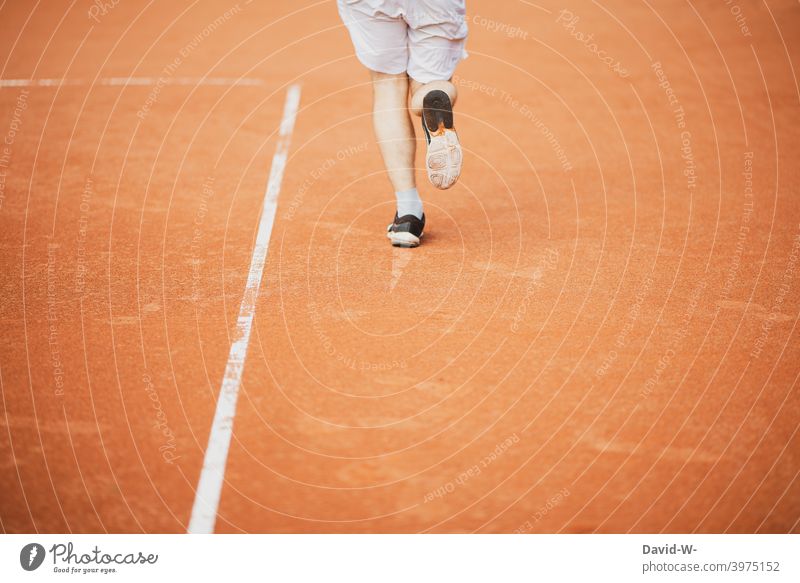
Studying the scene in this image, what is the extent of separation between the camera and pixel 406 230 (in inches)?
199

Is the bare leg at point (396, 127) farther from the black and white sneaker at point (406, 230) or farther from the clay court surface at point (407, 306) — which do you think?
the clay court surface at point (407, 306)

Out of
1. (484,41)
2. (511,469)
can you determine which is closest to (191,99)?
(484,41)

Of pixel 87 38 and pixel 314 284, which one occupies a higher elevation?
pixel 87 38

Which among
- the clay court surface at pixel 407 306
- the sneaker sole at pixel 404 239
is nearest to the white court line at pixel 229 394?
the clay court surface at pixel 407 306

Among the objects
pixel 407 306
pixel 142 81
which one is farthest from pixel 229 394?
pixel 142 81

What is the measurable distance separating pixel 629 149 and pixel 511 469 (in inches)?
158

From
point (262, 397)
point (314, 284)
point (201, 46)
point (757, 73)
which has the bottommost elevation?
point (262, 397)

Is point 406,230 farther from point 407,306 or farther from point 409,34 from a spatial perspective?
point 409,34

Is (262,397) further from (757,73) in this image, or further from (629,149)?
(757,73)

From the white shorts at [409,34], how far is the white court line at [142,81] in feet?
11.8

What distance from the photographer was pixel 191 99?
7926mm

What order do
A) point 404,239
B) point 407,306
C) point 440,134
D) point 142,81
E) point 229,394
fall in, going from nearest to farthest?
point 229,394, point 407,306, point 440,134, point 404,239, point 142,81

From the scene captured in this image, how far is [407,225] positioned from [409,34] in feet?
3.39

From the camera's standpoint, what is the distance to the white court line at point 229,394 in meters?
3.14
